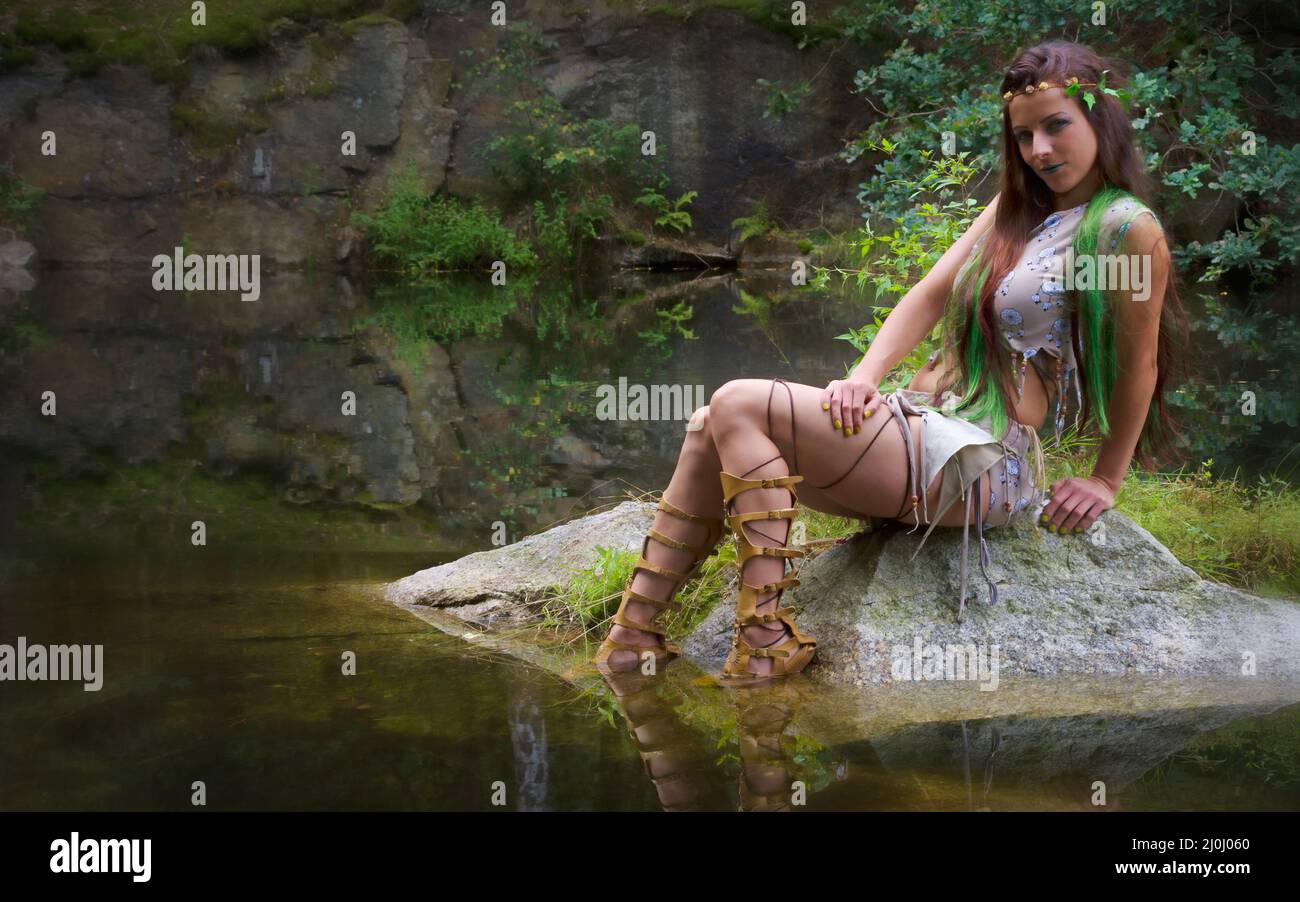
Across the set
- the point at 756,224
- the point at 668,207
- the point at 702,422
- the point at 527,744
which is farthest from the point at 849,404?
the point at 668,207

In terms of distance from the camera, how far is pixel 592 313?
14.1 meters

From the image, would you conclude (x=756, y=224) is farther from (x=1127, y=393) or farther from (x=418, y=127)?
(x=1127, y=393)

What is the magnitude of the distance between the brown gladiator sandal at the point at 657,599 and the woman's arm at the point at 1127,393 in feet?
3.03

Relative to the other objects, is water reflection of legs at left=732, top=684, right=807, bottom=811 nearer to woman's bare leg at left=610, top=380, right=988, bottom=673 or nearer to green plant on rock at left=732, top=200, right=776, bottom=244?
woman's bare leg at left=610, top=380, right=988, bottom=673

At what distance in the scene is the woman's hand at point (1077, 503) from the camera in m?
3.42

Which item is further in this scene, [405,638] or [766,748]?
[405,638]

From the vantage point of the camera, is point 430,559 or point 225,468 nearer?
point 430,559

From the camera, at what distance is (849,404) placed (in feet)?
Answer: 10.8

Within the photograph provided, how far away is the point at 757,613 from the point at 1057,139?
1.43m

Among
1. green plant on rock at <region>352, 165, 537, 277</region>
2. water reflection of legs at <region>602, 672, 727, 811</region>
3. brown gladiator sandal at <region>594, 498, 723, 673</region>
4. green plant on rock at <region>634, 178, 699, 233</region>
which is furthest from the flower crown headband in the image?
green plant on rock at <region>352, 165, 537, 277</region>

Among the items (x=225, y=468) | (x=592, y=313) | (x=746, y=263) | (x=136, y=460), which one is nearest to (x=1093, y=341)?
(x=225, y=468)

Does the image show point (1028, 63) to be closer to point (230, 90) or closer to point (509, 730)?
point (509, 730)

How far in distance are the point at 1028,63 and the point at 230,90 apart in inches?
760

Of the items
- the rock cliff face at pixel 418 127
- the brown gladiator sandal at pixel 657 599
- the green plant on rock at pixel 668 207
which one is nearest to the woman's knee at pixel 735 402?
the brown gladiator sandal at pixel 657 599
